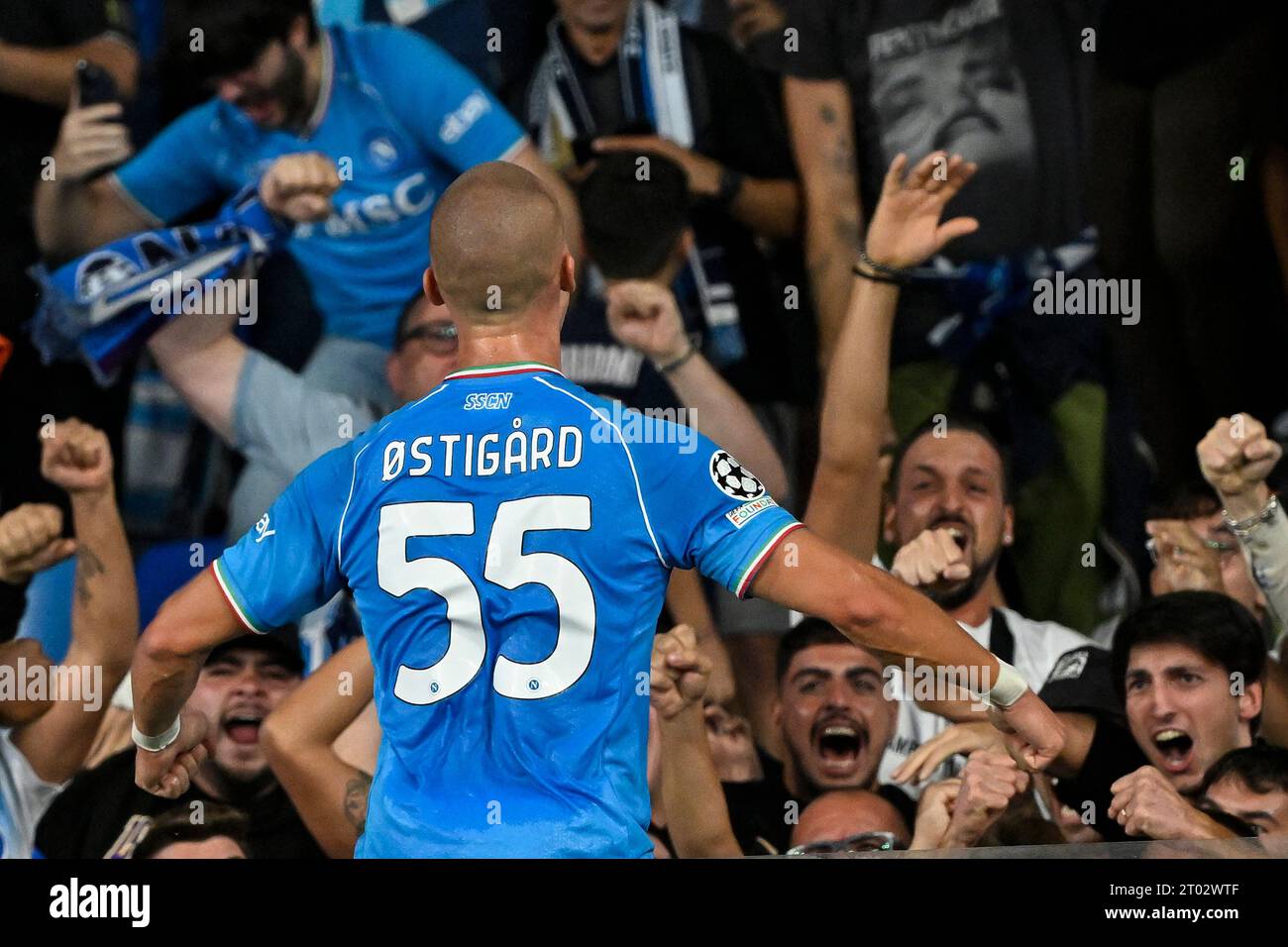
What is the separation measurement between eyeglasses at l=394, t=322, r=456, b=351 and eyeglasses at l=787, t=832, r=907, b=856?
5.94 feet

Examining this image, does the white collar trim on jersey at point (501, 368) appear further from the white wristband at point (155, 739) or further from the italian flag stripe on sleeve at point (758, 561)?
the white wristband at point (155, 739)

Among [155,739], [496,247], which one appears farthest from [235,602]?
[496,247]

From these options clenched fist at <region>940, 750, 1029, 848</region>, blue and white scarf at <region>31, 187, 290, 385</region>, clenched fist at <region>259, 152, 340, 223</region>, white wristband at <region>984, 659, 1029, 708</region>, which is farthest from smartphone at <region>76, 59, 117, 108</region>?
white wristband at <region>984, 659, 1029, 708</region>

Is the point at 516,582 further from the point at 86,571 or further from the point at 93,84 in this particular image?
the point at 93,84

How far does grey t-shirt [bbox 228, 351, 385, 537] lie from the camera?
5160 mm

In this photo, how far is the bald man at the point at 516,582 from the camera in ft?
8.64

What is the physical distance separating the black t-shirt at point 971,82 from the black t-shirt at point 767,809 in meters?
1.89

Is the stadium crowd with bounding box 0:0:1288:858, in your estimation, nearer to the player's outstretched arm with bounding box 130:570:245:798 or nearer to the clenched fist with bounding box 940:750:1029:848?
the clenched fist with bounding box 940:750:1029:848

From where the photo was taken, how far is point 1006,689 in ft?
9.08

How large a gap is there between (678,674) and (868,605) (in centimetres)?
135

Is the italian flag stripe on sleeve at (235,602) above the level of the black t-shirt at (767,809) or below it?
above

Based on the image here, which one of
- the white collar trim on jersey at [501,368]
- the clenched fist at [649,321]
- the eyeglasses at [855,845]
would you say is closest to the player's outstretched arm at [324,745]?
the eyeglasses at [855,845]
